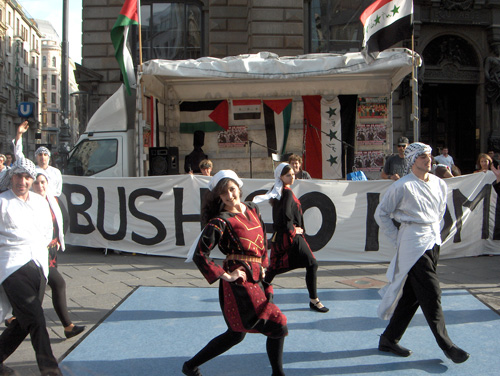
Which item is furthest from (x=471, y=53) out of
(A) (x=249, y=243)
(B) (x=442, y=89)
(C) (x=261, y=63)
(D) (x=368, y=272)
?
(A) (x=249, y=243)

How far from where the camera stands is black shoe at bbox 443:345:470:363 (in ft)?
14.1

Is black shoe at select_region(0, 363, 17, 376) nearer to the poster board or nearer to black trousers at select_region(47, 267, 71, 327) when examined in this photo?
black trousers at select_region(47, 267, 71, 327)

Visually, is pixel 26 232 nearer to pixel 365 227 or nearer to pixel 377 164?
pixel 365 227

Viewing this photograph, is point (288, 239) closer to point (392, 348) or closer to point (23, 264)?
point (392, 348)

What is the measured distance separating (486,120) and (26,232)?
17930 mm

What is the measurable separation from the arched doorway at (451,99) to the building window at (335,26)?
99.9 inches

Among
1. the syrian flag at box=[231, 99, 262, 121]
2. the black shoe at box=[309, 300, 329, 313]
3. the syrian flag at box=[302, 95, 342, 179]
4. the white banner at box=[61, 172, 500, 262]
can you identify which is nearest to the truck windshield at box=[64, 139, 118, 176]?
the white banner at box=[61, 172, 500, 262]

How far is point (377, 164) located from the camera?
1202 cm

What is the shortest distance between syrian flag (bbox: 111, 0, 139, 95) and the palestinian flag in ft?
6.03

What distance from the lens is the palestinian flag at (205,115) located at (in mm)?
12281

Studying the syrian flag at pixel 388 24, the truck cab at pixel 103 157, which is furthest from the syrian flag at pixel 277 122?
the truck cab at pixel 103 157

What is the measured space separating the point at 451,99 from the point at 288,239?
53.7ft

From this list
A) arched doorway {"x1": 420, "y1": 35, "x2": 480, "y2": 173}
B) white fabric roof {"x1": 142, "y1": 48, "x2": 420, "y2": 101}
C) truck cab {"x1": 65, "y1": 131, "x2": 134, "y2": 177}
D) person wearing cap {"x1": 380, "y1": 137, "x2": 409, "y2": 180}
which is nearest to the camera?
person wearing cap {"x1": 380, "y1": 137, "x2": 409, "y2": 180}

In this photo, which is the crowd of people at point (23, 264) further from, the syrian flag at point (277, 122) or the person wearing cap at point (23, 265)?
the syrian flag at point (277, 122)
